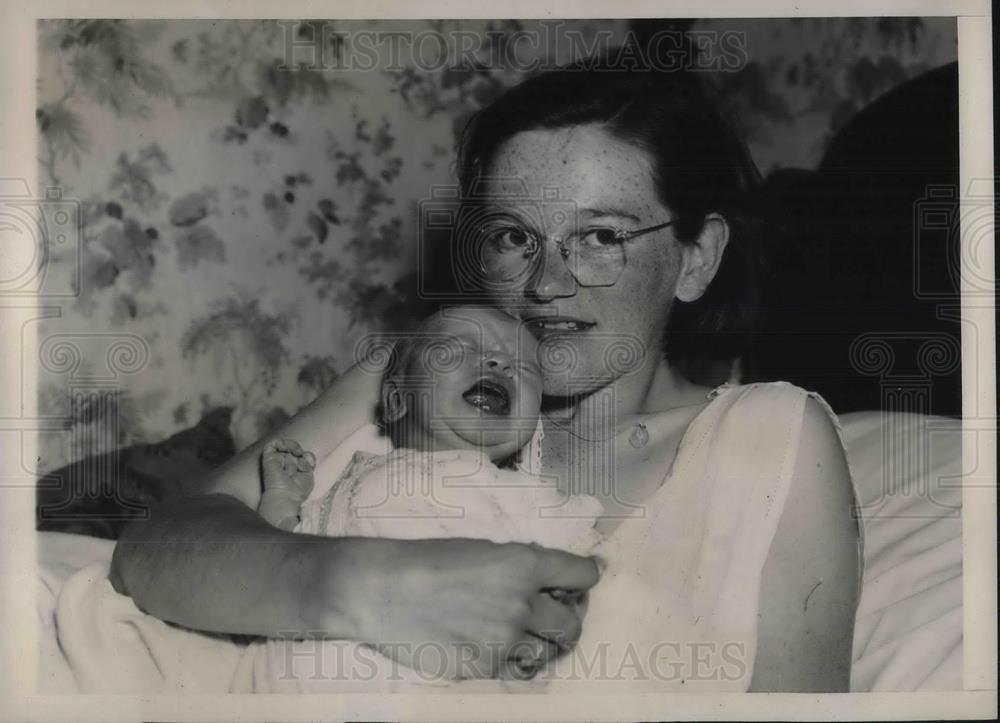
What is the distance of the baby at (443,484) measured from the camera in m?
1.90

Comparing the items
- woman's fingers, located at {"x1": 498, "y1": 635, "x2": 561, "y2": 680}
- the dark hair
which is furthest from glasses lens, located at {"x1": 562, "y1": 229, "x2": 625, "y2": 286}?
woman's fingers, located at {"x1": 498, "y1": 635, "x2": 561, "y2": 680}

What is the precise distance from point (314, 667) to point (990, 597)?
121 centimetres

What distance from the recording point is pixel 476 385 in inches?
74.6

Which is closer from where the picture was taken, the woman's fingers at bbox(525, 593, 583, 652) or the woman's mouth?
the woman's fingers at bbox(525, 593, 583, 652)

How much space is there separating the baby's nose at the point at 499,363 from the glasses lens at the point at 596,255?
20 cm

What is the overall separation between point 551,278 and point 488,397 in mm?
243

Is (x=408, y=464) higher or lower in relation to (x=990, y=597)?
higher

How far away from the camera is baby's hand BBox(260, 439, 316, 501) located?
195 centimetres

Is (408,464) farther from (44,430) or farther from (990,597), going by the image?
(990,597)

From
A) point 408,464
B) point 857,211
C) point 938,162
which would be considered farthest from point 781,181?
point 408,464

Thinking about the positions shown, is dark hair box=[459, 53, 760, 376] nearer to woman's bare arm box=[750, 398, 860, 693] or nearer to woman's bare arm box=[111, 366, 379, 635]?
woman's bare arm box=[750, 398, 860, 693]

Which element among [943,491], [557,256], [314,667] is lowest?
[314,667]

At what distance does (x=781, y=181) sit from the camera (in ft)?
6.66

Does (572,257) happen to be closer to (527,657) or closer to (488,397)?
(488,397)
